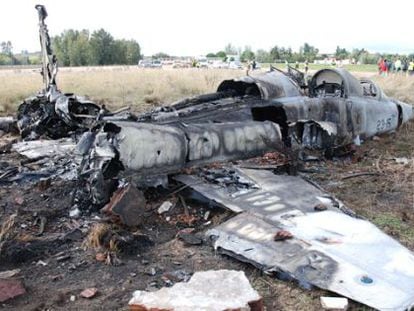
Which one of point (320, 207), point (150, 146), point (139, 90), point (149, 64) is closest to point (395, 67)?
point (139, 90)

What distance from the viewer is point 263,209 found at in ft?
19.1

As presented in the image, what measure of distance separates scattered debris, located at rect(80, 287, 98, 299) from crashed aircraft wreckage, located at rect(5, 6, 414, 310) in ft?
4.53

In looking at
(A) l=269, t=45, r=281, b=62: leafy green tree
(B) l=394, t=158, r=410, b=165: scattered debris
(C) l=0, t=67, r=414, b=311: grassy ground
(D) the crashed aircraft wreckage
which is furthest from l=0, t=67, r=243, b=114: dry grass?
(A) l=269, t=45, r=281, b=62: leafy green tree

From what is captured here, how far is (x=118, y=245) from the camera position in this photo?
17.6ft

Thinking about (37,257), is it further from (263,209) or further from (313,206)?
(313,206)

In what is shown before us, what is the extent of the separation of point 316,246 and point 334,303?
792 millimetres

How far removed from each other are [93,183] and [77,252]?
106cm

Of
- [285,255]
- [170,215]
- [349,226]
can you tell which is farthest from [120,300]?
[349,226]

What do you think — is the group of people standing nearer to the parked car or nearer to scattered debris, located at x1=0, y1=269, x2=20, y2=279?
scattered debris, located at x1=0, y1=269, x2=20, y2=279

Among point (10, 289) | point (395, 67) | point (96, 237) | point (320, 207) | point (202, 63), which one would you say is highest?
point (202, 63)

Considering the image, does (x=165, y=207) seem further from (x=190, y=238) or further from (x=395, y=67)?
(x=395, y=67)

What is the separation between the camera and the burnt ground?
4500 mm

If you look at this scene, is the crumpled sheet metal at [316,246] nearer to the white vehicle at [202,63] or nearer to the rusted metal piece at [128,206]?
the rusted metal piece at [128,206]

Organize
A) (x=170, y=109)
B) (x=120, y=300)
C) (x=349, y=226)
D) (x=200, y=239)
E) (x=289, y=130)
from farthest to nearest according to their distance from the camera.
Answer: (x=289, y=130)
(x=170, y=109)
(x=200, y=239)
(x=349, y=226)
(x=120, y=300)
